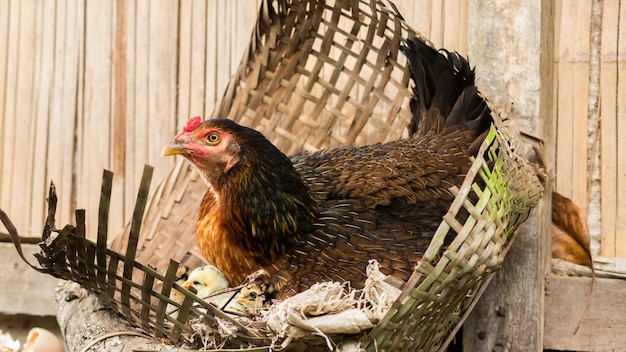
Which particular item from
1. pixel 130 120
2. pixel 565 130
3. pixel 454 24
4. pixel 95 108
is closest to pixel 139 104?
pixel 130 120

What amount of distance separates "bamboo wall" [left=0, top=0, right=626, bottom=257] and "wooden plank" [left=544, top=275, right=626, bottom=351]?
0.76 meters

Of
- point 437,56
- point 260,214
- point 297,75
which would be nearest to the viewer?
point 260,214

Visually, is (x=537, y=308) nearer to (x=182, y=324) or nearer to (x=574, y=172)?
(x=574, y=172)

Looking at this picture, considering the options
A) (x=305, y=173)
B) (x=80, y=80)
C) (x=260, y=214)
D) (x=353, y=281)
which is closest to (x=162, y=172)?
(x=80, y=80)

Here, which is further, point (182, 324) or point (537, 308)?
point (537, 308)

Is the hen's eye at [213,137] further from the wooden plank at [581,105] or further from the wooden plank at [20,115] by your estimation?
the wooden plank at [20,115]

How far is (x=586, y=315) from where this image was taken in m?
2.24

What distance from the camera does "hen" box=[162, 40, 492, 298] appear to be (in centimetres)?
182

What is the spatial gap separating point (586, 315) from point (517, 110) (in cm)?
61

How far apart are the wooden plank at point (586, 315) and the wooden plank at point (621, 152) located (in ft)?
0.42

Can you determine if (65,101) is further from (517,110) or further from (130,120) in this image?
(517,110)

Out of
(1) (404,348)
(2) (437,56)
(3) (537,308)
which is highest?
(2) (437,56)

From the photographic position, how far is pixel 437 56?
211 cm

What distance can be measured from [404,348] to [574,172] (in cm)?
104
